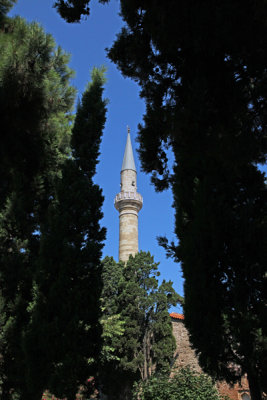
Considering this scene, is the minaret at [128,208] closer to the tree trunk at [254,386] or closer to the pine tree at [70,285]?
the pine tree at [70,285]

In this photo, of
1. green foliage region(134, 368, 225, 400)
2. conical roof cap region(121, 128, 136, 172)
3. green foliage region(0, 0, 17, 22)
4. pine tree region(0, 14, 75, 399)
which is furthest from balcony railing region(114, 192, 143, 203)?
green foliage region(0, 0, 17, 22)

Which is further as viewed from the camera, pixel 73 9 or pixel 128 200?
pixel 128 200

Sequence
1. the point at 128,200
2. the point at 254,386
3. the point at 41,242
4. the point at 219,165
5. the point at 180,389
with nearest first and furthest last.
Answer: the point at 254,386 → the point at 219,165 → the point at 41,242 → the point at 180,389 → the point at 128,200

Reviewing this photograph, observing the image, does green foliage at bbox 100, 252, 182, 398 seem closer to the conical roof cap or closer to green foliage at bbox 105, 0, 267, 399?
the conical roof cap

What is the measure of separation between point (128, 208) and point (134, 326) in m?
9.45

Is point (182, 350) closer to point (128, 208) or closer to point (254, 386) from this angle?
point (128, 208)

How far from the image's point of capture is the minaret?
22.4 m

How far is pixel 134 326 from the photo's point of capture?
15.8 m

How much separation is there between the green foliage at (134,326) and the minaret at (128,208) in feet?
15.4

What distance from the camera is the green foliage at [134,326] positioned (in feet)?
50.3

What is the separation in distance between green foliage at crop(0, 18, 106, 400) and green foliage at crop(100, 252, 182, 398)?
29.4 feet

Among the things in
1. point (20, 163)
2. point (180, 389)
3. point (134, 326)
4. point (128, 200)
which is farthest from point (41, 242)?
point (128, 200)

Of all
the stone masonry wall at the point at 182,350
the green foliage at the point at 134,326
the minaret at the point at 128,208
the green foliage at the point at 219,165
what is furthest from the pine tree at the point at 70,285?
the minaret at the point at 128,208

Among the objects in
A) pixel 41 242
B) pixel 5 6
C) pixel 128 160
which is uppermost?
pixel 128 160
